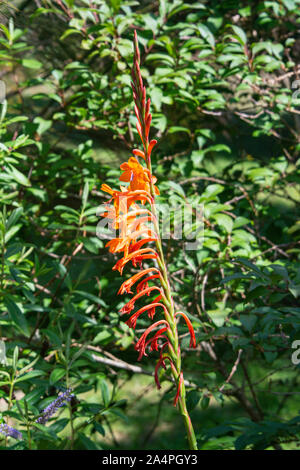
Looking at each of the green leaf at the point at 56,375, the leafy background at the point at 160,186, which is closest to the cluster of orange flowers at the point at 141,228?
the green leaf at the point at 56,375

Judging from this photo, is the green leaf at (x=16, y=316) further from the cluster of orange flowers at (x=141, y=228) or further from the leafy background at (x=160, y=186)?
the cluster of orange flowers at (x=141, y=228)

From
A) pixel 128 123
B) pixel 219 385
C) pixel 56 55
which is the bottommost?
pixel 219 385

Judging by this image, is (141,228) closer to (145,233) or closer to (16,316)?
(145,233)

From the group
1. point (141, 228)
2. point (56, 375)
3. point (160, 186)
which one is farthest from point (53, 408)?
point (160, 186)

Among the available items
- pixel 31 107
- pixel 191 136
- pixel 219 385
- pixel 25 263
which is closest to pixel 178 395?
pixel 219 385

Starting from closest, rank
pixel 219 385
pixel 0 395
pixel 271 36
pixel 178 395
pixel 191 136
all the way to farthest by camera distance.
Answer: pixel 178 395 < pixel 0 395 < pixel 219 385 < pixel 191 136 < pixel 271 36

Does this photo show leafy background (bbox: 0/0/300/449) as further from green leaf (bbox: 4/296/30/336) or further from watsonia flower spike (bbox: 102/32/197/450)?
watsonia flower spike (bbox: 102/32/197/450)

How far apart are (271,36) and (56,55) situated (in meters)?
1.49

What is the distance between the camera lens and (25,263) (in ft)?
7.44

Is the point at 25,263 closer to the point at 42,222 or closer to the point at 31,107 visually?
the point at 42,222

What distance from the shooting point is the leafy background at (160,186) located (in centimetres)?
219

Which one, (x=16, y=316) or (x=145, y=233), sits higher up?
(x=145, y=233)

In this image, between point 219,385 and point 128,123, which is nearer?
point 219,385

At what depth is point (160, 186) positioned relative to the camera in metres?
2.39
